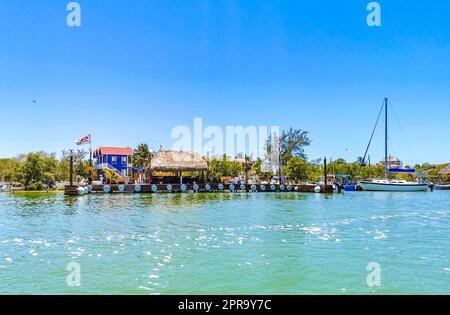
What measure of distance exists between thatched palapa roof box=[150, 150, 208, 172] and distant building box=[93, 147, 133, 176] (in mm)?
18125

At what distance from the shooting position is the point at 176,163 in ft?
185

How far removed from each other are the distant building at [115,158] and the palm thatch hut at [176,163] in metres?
18.1

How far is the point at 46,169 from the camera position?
6406 cm

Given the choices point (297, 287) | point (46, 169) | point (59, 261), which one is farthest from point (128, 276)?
point (46, 169)

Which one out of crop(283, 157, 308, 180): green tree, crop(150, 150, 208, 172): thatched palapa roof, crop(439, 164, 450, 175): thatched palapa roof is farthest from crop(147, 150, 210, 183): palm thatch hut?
crop(439, 164, 450, 175): thatched palapa roof

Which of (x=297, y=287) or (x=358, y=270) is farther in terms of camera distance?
(x=358, y=270)

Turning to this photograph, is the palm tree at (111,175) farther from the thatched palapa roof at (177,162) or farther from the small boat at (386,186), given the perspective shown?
the small boat at (386,186)

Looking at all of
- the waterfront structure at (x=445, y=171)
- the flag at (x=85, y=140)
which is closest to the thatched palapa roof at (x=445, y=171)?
the waterfront structure at (x=445, y=171)

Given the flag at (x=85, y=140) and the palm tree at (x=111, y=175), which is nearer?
the flag at (x=85, y=140)

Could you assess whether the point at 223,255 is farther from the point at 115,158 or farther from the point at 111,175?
the point at 115,158

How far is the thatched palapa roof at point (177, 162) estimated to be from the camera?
55.4m

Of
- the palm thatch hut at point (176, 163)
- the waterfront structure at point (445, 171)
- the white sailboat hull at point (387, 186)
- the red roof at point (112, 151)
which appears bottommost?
the white sailboat hull at point (387, 186)
